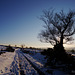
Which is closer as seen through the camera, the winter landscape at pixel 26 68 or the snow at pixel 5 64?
the winter landscape at pixel 26 68

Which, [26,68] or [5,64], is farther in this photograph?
[5,64]

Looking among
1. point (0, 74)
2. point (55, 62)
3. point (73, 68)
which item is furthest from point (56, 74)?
point (0, 74)

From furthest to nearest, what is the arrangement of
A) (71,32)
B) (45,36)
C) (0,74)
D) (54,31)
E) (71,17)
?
(45,36) < (54,31) < (71,32) < (71,17) < (0,74)

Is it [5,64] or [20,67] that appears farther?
[5,64]

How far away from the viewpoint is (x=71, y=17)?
46.9ft

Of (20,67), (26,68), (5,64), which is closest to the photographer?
(26,68)

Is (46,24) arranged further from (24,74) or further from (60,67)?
(24,74)

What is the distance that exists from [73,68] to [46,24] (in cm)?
1303

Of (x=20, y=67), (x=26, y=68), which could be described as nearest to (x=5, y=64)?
(x=20, y=67)

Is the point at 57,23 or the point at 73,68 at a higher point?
the point at 57,23

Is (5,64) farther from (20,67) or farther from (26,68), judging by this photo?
(26,68)

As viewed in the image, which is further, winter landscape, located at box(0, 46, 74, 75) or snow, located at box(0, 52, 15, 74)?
snow, located at box(0, 52, 15, 74)

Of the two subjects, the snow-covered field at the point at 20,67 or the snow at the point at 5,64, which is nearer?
the snow-covered field at the point at 20,67

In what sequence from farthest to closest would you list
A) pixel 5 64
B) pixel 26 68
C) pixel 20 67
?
pixel 5 64, pixel 20 67, pixel 26 68
